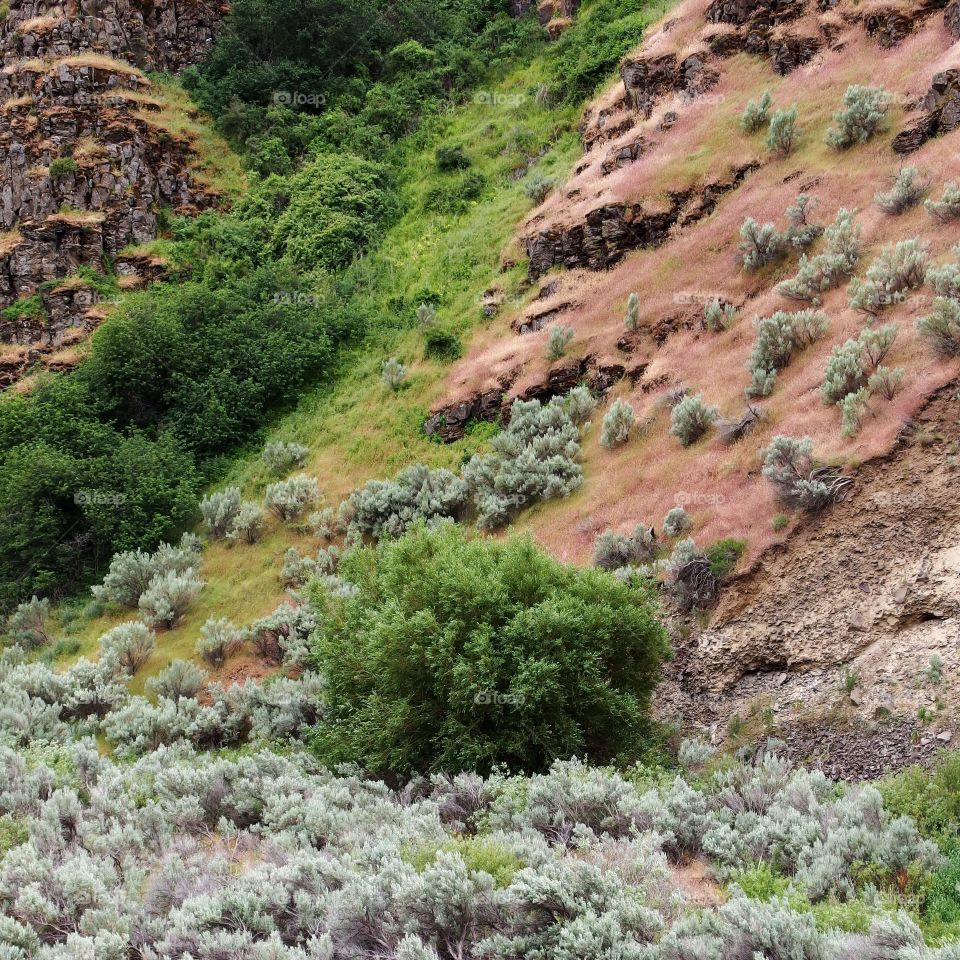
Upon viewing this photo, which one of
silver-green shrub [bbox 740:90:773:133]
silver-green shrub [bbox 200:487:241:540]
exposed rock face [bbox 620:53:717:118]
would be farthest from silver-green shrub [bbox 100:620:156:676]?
exposed rock face [bbox 620:53:717:118]

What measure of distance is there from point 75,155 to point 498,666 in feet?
115

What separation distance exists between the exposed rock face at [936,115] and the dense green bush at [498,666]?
13.0 metres

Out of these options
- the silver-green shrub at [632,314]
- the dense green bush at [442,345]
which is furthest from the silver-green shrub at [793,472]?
the dense green bush at [442,345]

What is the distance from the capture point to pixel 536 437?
55.7 feet

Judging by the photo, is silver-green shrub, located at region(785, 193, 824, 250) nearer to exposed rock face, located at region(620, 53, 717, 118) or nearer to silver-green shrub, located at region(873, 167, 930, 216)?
silver-green shrub, located at region(873, 167, 930, 216)

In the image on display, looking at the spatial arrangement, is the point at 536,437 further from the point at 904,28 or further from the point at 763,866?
the point at 904,28

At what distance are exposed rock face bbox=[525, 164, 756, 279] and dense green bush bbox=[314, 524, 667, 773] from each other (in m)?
13.8

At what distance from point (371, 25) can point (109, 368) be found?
26.2 m

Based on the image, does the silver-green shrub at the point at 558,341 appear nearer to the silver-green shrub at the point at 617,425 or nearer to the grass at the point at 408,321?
the grass at the point at 408,321

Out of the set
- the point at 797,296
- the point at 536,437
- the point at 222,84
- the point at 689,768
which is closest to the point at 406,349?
the point at 536,437

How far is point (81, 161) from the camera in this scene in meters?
33.5

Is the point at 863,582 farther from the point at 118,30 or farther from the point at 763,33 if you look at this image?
the point at 118,30

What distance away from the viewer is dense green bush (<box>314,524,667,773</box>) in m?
8.62

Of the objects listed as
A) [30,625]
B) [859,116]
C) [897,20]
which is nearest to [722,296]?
[859,116]
